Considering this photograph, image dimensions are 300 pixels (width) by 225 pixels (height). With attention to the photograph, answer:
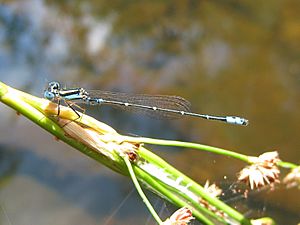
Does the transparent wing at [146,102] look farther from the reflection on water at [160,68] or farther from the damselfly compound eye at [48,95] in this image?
the reflection on water at [160,68]

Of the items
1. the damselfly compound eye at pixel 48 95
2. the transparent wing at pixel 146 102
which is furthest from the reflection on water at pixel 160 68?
the damselfly compound eye at pixel 48 95

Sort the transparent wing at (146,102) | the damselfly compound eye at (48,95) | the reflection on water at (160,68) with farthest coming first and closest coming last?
the reflection on water at (160,68) < the transparent wing at (146,102) < the damselfly compound eye at (48,95)

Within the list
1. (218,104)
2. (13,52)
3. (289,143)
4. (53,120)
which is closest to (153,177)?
(53,120)

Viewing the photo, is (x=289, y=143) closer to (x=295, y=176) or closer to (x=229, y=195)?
(x=229, y=195)

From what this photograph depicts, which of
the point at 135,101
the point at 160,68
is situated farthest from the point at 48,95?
the point at 160,68

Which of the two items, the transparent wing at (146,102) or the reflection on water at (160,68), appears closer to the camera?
the transparent wing at (146,102)
